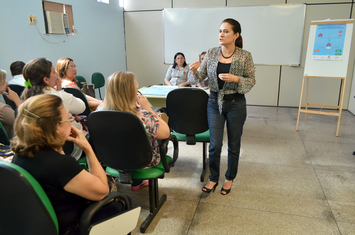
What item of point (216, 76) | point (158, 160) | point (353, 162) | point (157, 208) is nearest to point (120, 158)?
point (158, 160)

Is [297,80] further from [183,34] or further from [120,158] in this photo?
[120,158]

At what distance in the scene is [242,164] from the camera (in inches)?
114

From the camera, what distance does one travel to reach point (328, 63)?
3.88 metres

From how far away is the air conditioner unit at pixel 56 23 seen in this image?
387 centimetres

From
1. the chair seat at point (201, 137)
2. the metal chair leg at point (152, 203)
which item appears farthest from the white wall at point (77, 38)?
the metal chair leg at point (152, 203)

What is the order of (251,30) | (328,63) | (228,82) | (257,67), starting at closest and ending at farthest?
(228,82)
(328,63)
(251,30)
(257,67)

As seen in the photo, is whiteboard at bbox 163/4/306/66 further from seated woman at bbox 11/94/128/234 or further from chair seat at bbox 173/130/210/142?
seated woman at bbox 11/94/128/234

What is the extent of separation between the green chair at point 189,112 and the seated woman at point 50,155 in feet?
4.32

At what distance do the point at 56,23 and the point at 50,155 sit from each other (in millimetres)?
3663

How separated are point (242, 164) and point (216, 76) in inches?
50.2

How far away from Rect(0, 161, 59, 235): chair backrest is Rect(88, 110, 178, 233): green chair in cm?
64

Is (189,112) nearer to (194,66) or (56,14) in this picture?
(194,66)

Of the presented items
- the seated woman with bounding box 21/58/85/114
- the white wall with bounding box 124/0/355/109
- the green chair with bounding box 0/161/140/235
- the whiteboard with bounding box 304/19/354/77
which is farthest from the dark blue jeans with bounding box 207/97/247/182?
the white wall with bounding box 124/0/355/109

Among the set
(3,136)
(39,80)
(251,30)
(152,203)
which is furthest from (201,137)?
(251,30)
